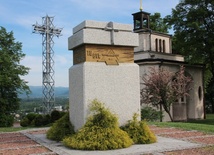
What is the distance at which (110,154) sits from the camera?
24.7ft

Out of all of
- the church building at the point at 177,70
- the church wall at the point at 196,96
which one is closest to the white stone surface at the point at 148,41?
the church building at the point at 177,70

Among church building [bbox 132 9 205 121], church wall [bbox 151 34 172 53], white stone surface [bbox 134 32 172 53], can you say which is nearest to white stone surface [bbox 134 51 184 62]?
church building [bbox 132 9 205 121]

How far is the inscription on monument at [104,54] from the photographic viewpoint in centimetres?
951

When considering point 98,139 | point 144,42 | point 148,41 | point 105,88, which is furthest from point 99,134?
point 148,41

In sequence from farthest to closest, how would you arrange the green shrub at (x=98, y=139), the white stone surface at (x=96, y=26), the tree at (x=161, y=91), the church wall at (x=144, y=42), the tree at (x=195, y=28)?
the church wall at (x=144, y=42) → the tree at (x=195, y=28) → the tree at (x=161, y=91) → the white stone surface at (x=96, y=26) → the green shrub at (x=98, y=139)

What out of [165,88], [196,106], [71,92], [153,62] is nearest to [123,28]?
[71,92]

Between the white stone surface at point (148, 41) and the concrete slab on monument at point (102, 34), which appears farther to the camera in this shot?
the white stone surface at point (148, 41)

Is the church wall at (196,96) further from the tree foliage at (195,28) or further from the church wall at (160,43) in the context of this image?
the church wall at (160,43)

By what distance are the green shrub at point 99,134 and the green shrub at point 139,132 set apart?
42 centimetres

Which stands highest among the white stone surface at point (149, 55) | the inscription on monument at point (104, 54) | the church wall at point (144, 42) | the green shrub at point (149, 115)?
the church wall at point (144, 42)

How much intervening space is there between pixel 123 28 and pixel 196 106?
868 inches

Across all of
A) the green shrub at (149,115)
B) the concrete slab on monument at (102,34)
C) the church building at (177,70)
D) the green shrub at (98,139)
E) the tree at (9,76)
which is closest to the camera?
the green shrub at (98,139)

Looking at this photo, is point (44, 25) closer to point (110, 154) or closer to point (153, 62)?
point (153, 62)

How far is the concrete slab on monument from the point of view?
945 cm
